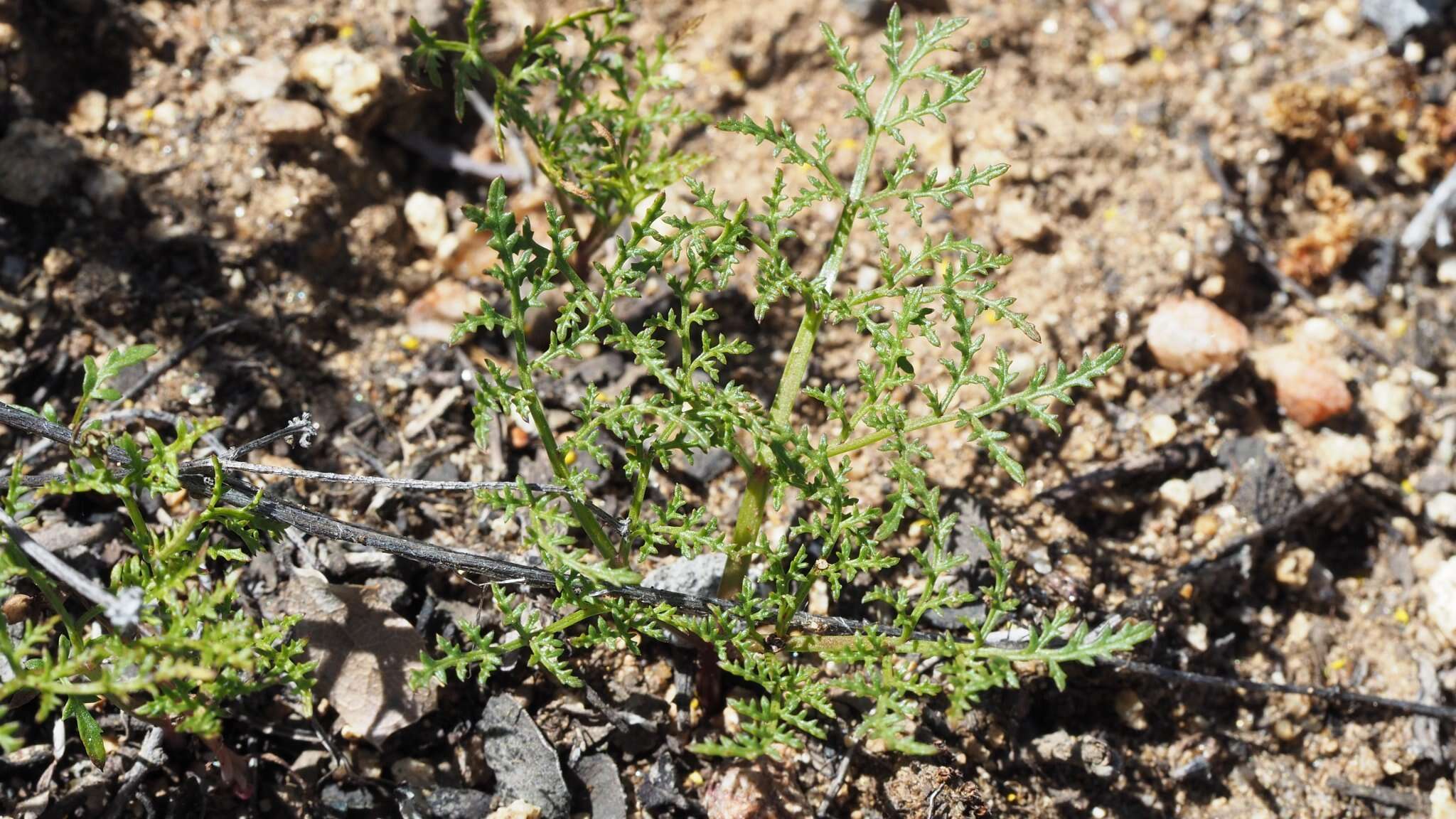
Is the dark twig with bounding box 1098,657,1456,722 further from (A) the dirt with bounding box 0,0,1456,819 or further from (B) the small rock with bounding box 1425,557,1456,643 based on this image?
(B) the small rock with bounding box 1425,557,1456,643

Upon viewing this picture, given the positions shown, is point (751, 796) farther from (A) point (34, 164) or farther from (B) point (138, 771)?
(A) point (34, 164)

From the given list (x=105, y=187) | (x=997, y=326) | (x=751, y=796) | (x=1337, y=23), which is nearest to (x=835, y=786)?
(x=751, y=796)

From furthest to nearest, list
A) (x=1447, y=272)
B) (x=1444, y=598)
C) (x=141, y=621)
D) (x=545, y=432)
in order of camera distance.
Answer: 1. (x=1447, y=272)
2. (x=1444, y=598)
3. (x=545, y=432)
4. (x=141, y=621)

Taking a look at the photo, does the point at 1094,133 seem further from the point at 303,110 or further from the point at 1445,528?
the point at 303,110

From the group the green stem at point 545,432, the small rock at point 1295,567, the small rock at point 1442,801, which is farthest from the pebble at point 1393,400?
the green stem at point 545,432

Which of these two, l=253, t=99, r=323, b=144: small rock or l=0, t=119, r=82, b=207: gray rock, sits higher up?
l=0, t=119, r=82, b=207: gray rock

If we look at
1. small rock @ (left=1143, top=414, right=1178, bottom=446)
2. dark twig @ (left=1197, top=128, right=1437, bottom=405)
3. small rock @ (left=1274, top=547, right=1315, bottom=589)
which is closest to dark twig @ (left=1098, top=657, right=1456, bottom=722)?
small rock @ (left=1274, top=547, right=1315, bottom=589)
